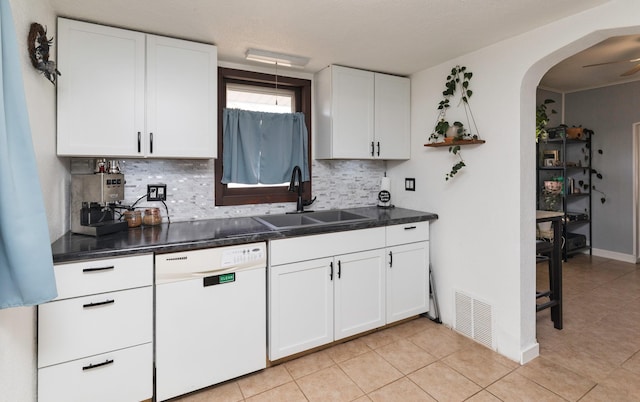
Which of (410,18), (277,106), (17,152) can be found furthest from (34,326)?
(410,18)

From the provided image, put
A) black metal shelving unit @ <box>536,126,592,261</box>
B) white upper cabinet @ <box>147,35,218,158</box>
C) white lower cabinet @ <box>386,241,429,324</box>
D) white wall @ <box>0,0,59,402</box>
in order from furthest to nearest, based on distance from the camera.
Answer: black metal shelving unit @ <box>536,126,592,261</box> → white lower cabinet @ <box>386,241,429,324</box> → white upper cabinet @ <box>147,35,218,158</box> → white wall @ <box>0,0,59,402</box>

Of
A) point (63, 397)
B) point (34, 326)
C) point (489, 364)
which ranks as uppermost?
point (34, 326)

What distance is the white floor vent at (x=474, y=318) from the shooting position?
244 cm

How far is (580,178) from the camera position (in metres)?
4.92

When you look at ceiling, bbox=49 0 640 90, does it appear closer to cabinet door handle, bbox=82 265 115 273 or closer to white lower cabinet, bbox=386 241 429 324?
cabinet door handle, bbox=82 265 115 273

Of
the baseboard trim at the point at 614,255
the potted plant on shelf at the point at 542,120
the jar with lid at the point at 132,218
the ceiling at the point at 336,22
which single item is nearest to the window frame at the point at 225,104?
the ceiling at the point at 336,22

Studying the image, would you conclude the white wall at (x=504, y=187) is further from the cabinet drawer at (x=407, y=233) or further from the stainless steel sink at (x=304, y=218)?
the stainless steel sink at (x=304, y=218)

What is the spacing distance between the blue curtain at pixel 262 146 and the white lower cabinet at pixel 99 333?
116 centimetres

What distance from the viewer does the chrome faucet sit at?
2.80 metres

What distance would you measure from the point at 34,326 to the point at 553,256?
140 inches

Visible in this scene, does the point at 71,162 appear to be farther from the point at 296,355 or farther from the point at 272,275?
the point at 296,355

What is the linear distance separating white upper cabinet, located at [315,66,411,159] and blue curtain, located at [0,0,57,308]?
6.69ft

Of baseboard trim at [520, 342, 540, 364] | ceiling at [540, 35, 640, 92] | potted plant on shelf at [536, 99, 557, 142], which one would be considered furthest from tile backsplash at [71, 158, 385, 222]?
ceiling at [540, 35, 640, 92]

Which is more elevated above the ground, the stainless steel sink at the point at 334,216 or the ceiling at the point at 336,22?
the ceiling at the point at 336,22
